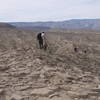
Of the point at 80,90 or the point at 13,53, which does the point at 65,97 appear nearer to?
the point at 80,90

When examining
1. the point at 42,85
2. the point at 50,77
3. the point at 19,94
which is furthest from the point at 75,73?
the point at 19,94

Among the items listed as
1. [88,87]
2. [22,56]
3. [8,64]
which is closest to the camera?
[88,87]

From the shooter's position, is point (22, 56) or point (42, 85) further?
point (22, 56)

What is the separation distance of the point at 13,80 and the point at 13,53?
334 centimetres

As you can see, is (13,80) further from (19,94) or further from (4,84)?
(19,94)

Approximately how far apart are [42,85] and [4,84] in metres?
1.21

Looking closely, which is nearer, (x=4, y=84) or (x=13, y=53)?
(x=4, y=84)

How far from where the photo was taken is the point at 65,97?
7.76 metres

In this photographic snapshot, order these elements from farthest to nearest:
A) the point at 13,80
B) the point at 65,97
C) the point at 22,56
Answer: the point at 22,56, the point at 13,80, the point at 65,97

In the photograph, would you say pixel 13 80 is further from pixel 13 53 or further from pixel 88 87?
pixel 13 53

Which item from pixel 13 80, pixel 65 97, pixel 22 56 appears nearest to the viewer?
pixel 65 97

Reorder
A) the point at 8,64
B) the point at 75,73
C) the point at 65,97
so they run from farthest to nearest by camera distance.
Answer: the point at 8,64 → the point at 75,73 → the point at 65,97

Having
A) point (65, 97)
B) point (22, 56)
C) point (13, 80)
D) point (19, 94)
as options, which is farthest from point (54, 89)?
point (22, 56)

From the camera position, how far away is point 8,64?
34.9ft
